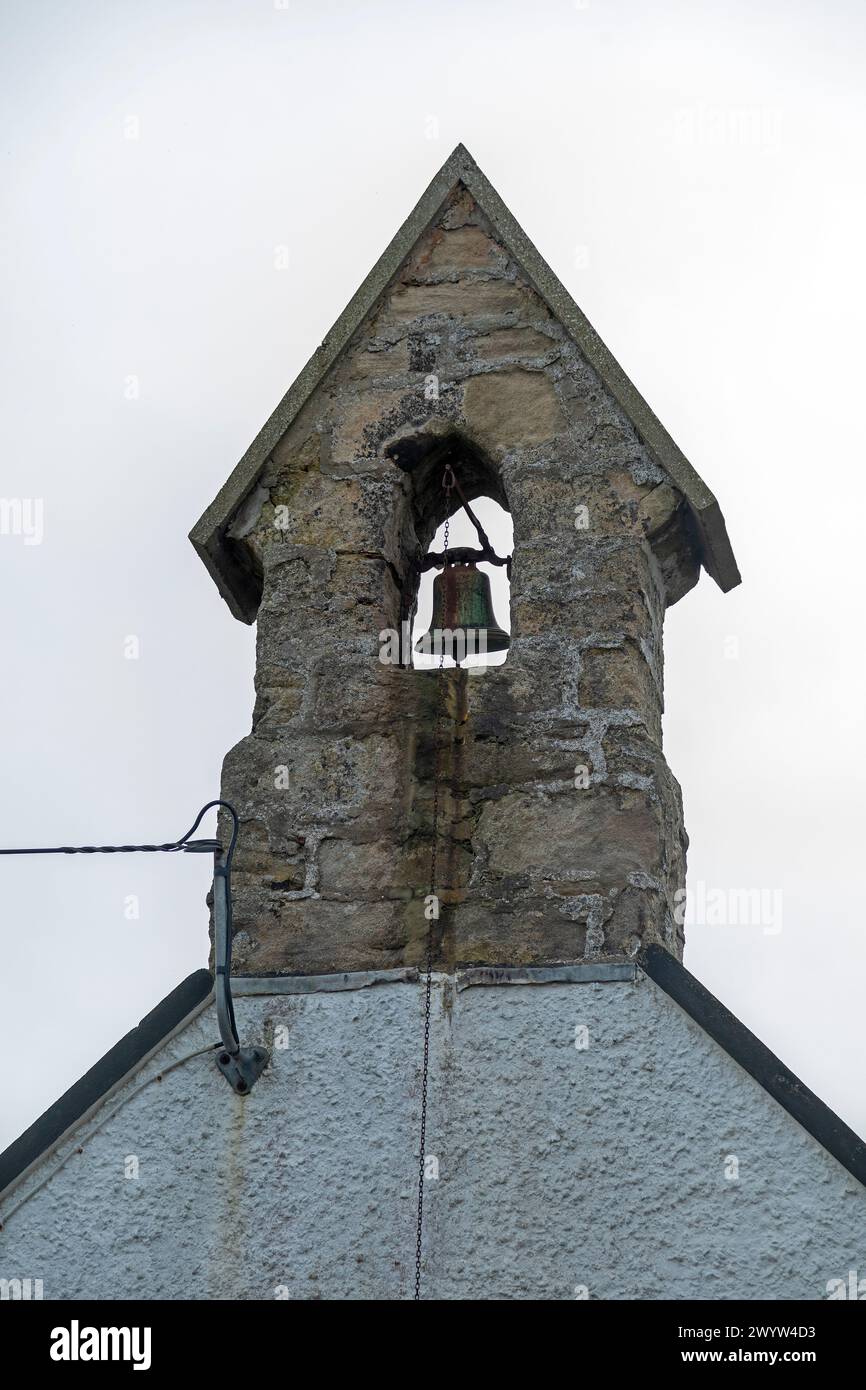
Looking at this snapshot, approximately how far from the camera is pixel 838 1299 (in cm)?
382

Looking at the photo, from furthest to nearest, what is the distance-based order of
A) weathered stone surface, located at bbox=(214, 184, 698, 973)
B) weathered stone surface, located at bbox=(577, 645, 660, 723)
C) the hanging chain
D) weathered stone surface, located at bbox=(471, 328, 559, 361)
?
weathered stone surface, located at bbox=(471, 328, 559, 361)
weathered stone surface, located at bbox=(577, 645, 660, 723)
weathered stone surface, located at bbox=(214, 184, 698, 973)
the hanging chain

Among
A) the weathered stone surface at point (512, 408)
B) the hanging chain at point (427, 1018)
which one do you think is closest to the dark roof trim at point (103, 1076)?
the hanging chain at point (427, 1018)

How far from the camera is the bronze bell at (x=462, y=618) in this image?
18.1 feet

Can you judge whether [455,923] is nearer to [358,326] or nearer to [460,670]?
[460,670]

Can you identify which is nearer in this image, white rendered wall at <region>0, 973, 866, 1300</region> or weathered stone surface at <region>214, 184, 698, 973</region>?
white rendered wall at <region>0, 973, 866, 1300</region>

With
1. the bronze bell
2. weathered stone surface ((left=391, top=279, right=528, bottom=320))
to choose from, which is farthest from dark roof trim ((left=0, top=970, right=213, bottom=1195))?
weathered stone surface ((left=391, top=279, right=528, bottom=320))

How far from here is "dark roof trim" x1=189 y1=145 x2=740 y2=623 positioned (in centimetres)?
505

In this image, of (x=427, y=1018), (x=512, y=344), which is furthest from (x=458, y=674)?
(x=512, y=344)

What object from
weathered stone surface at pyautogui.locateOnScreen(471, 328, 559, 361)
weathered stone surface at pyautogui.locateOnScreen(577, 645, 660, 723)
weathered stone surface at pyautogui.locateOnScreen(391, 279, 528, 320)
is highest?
weathered stone surface at pyautogui.locateOnScreen(391, 279, 528, 320)

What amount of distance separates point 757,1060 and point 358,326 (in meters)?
2.69

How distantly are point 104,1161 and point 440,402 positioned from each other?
2482 mm

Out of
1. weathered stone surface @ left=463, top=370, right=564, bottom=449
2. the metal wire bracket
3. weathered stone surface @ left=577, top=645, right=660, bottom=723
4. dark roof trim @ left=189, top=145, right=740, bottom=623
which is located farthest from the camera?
weathered stone surface @ left=463, top=370, right=564, bottom=449

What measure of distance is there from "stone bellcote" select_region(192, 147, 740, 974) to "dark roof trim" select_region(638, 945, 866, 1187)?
0.43ft

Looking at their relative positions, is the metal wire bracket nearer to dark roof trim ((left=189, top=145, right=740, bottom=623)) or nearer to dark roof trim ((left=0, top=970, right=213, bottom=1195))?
dark roof trim ((left=0, top=970, right=213, bottom=1195))
